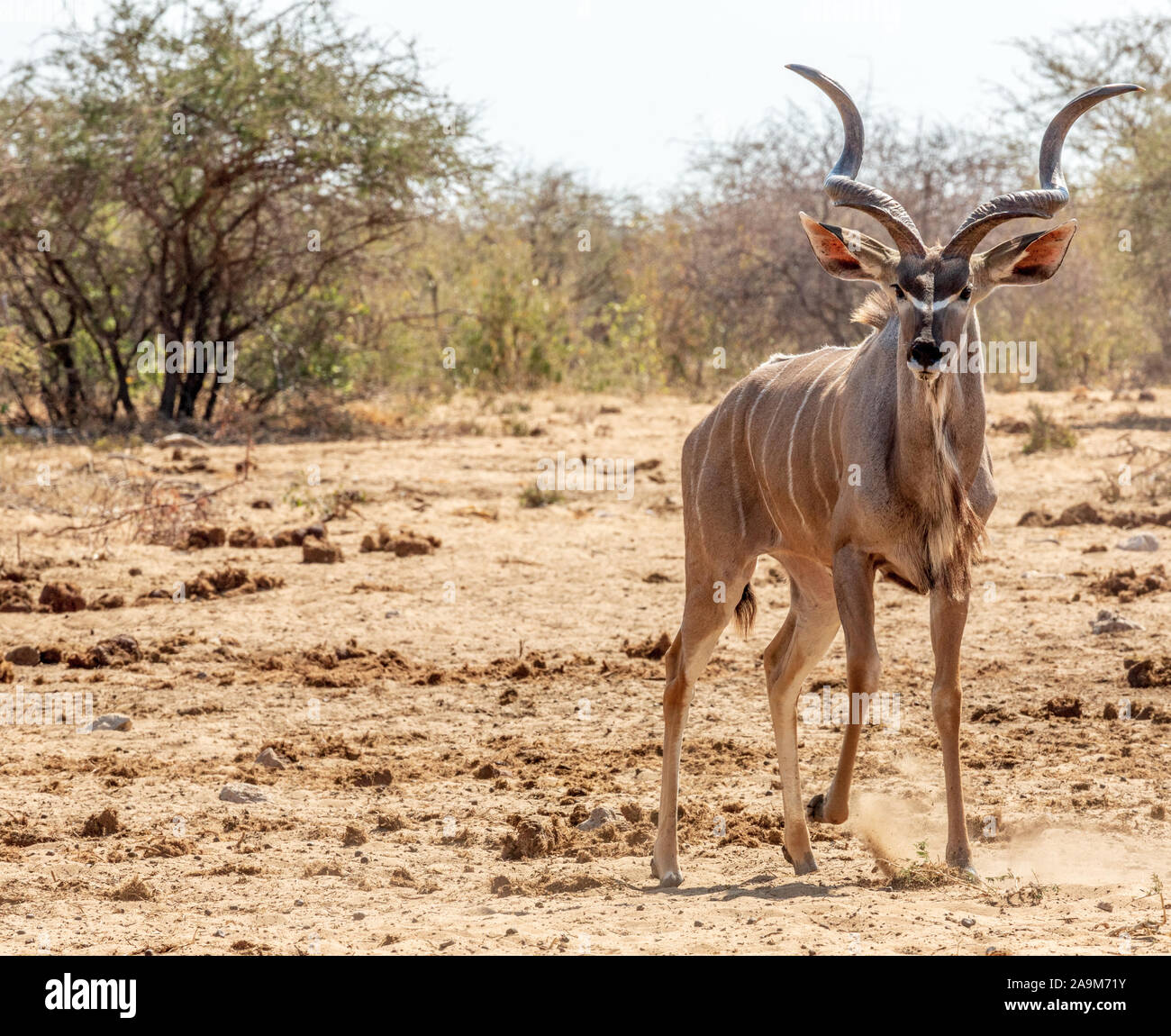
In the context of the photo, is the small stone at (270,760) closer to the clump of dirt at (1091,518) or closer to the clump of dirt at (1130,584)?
the clump of dirt at (1130,584)

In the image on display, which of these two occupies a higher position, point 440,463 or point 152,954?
point 440,463

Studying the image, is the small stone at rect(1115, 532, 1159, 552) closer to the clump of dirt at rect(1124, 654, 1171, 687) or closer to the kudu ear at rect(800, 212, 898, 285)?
the clump of dirt at rect(1124, 654, 1171, 687)

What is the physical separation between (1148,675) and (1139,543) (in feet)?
10.0

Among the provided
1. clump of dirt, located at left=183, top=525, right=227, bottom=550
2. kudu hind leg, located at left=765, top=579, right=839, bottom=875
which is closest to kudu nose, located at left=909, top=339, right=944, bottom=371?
kudu hind leg, located at left=765, top=579, right=839, bottom=875

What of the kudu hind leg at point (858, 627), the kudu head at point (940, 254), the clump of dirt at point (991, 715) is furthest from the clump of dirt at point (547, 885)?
the clump of dirt at point (991, 715)

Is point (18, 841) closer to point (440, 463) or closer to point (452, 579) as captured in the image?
point (452, 579)

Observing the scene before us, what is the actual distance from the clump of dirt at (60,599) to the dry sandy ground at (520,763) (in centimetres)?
9

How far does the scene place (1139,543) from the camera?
936cm

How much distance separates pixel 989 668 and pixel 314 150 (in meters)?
10.5

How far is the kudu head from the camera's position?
4.29m

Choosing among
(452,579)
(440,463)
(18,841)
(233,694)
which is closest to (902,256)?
(18,841)

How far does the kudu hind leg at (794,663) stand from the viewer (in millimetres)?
4789

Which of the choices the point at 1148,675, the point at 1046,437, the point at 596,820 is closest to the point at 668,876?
the point at 596,820
